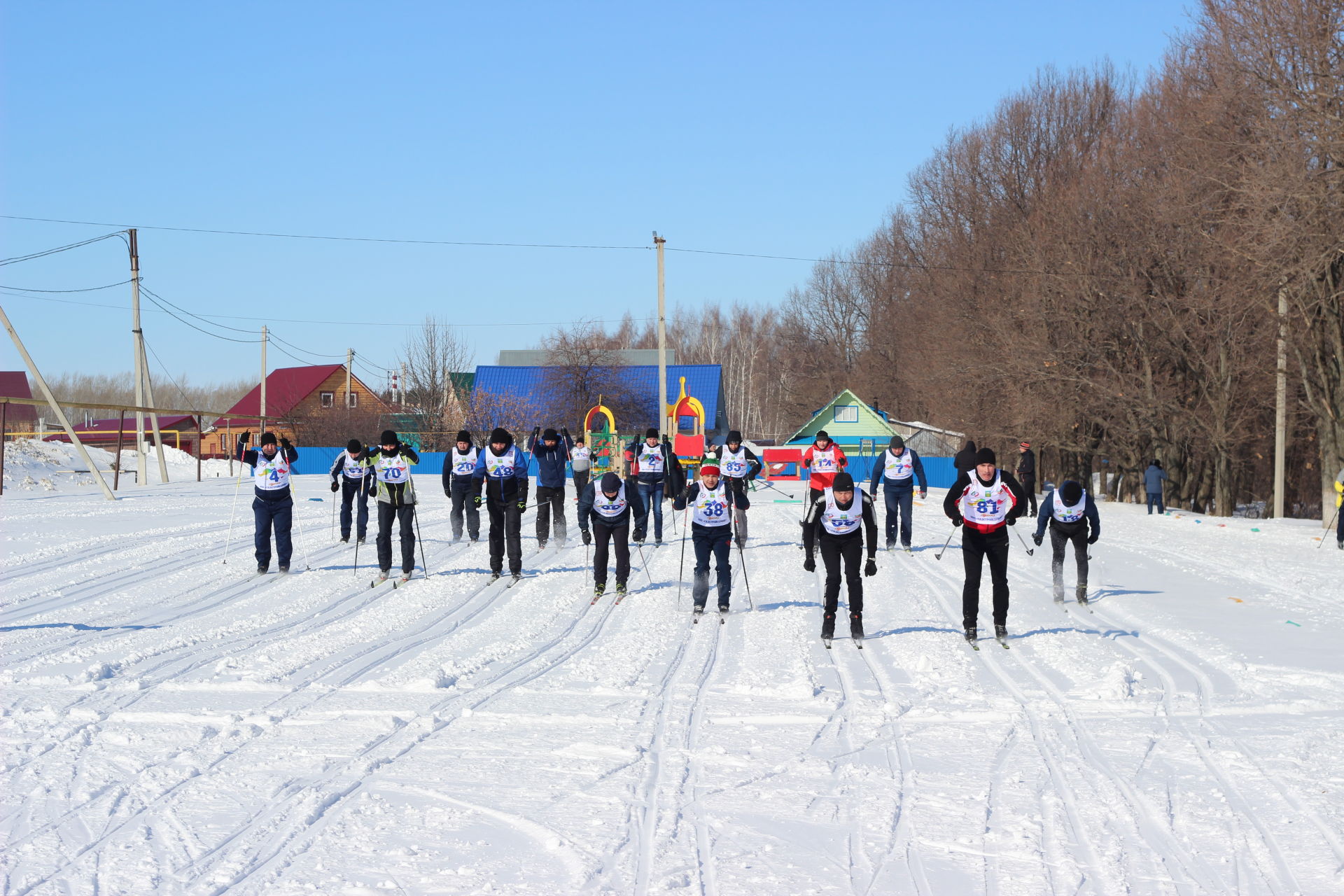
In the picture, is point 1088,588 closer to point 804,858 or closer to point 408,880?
point 804,858

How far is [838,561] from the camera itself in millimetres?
9742

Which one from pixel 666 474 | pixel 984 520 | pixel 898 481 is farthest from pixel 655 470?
pixel 984 520

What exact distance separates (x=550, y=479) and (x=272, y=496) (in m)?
4.18

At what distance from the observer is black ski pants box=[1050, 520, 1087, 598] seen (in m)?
11.8

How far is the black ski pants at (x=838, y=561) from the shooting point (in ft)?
31.7

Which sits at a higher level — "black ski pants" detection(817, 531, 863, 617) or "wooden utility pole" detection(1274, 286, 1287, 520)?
"wooden utility pole" detection(1274, 286, 1287, 520)

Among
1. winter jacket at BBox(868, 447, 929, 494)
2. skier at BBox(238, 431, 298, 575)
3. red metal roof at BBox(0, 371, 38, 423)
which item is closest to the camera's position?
skier at BBox(238, 431, 298, 575)

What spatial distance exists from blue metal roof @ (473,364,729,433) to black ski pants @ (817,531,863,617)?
45210mm

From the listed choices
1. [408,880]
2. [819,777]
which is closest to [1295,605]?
[819,777]

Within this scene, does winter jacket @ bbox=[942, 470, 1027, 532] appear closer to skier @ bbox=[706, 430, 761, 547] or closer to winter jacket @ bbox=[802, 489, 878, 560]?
winter jacket @ bbox=[802, 489, 878, 560]

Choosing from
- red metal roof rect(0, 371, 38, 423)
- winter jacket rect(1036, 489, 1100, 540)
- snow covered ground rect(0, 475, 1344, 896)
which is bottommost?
snow covered ground rect(0, 475, 1344, 896)

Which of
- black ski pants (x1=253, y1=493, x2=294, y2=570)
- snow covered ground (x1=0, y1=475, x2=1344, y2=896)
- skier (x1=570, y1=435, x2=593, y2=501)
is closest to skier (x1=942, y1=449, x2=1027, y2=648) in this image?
snow covered ground (x1=0, y1=475, x2=1344, y2=896)

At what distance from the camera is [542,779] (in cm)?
589

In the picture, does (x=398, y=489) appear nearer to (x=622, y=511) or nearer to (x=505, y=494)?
(x=505, y=494)
